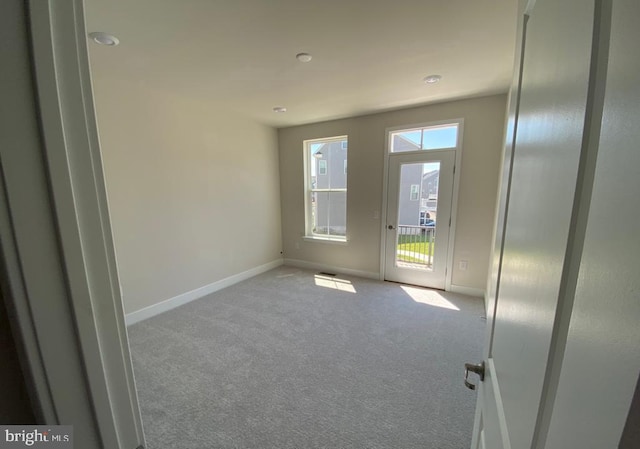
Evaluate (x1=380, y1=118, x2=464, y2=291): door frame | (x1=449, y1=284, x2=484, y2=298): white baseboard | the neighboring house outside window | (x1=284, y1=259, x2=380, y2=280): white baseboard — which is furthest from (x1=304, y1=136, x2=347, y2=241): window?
(x1=449, y1=284, x2=484, y2=298): white baseboard

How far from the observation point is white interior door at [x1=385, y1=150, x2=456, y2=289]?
3414 millimetres

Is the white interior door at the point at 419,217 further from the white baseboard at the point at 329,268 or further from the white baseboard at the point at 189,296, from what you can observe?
the white baseboard at the point at 189,296

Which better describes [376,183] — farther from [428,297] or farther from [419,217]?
[428,297]

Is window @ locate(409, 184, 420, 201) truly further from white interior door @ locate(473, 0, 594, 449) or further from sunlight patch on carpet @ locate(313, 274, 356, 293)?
white interior door @ locate(473, 0, 594, 449)

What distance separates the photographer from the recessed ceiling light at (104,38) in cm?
173

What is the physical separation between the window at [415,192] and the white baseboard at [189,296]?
2813 millimetres

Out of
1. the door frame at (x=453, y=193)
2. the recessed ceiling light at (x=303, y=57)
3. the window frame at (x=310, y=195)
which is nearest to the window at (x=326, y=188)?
the window frame at (x=310, y=195)

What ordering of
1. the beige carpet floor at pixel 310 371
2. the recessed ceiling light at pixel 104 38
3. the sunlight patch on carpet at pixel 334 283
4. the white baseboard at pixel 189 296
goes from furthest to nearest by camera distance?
1. the sunlight patch on carpet at pixel 334 283
2. the white baseboard at pixel 189 296
3. the recessed ceiling light at pixel 104 38
4. the beige carpet floor at pixel 310 371

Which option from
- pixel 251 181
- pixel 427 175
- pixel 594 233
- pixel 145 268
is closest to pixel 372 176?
pixel 427 175

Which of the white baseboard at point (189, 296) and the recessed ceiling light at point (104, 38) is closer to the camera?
the recessed ceiling light at point (104, 38)

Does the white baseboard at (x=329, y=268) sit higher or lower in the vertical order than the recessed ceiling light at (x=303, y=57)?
lower

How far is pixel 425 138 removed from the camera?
3465 mm

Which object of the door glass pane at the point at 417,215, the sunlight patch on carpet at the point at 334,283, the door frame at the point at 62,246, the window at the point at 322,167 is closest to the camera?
the door frame at the point at 62,246

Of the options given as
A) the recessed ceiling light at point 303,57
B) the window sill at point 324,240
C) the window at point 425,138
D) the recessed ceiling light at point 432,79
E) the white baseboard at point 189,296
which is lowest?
the white baseboard at point 189,296
